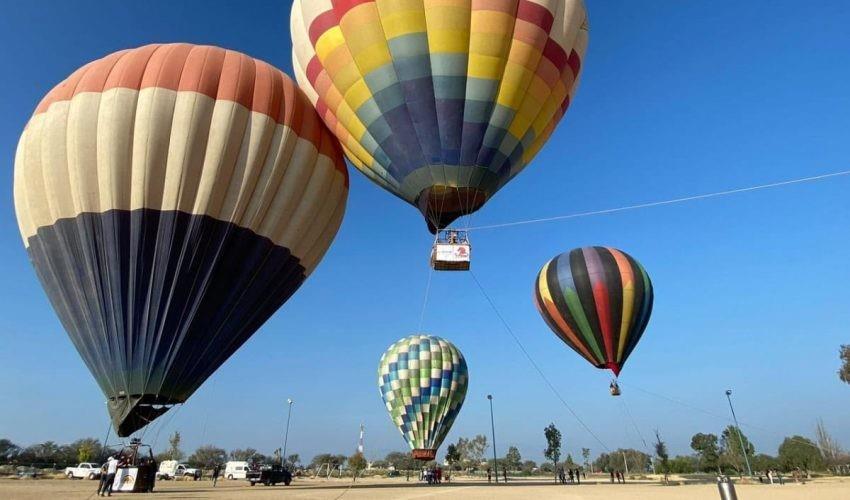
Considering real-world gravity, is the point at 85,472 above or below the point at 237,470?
above

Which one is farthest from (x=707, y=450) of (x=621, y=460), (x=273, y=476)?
(x=273, y=476)

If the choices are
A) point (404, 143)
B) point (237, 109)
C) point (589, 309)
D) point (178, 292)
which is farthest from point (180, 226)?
point (589, 309)

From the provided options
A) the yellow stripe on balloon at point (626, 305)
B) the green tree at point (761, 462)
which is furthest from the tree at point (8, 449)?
the green tree at point (761, 462)

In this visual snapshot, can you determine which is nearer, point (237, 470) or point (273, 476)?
point (273, 476)

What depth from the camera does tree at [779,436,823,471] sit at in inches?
2603

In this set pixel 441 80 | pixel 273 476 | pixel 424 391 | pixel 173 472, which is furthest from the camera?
pixel 173 472

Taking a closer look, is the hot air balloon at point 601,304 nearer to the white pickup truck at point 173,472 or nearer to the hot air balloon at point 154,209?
the hot air balloon at point 154,209

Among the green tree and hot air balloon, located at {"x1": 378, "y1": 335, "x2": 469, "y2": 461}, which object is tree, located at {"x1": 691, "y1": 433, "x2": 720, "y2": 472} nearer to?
the green tree

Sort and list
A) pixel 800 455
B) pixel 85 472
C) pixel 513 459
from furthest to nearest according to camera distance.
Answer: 1. pixel 513 459
2. pixel 800 455
3. pixel 85 472

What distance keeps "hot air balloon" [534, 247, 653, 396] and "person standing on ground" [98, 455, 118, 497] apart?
58.3 feet

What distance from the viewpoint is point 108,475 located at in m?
12.4

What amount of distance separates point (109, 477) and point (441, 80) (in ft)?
42.1

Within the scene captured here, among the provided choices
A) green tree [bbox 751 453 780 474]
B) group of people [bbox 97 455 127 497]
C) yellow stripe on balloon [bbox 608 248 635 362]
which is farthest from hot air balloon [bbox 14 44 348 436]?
green tree [bbox 751 453 780 474]

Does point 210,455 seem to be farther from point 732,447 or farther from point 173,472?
point 732,447
